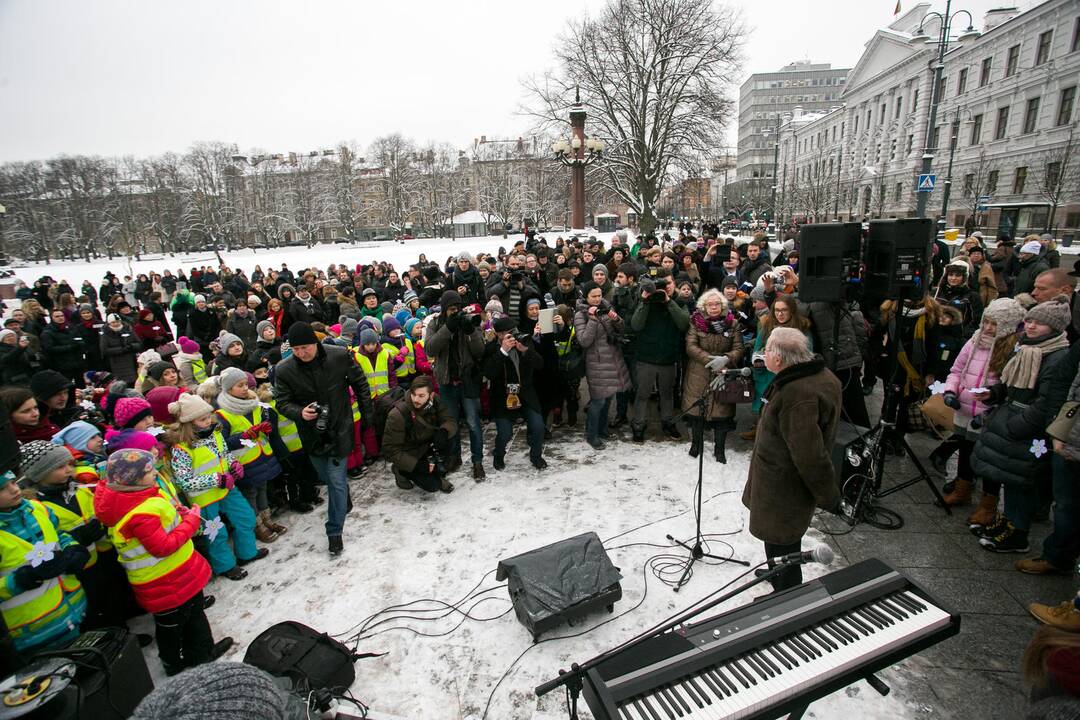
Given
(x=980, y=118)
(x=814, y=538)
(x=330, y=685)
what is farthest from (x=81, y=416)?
(x=980, y=118)

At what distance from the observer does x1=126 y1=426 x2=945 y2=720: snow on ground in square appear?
3.14 metres

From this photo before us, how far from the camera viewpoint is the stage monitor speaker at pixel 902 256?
4.62m

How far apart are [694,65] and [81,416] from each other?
2956 cm

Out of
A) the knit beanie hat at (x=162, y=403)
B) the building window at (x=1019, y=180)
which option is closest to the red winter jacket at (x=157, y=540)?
the knit beanie hat at (x=162, y=403)

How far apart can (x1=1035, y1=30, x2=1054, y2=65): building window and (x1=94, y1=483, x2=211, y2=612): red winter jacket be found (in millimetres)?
48893

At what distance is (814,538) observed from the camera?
4.38 metres

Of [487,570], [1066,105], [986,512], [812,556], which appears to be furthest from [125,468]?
[1066,105]

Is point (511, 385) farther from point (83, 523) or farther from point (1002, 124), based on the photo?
point (1002, 124)

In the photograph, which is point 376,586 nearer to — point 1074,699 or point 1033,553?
point 1074,699

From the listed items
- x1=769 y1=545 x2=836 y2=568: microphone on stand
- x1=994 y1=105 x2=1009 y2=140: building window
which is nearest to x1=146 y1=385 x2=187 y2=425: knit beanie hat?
x1=769 y1=545 x2=836 y2=568: microphone on stand

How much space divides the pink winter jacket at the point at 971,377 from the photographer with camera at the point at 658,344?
2.53m

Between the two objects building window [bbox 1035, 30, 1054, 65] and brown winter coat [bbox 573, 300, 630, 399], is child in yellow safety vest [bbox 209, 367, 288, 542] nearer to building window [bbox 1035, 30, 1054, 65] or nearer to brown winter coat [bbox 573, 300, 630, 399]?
brown winter coat [bbox 573, 300, 630, 399]

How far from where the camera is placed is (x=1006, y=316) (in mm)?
4207

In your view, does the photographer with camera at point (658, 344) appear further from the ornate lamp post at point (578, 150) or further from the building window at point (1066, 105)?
the building window at point (1066, 105)
